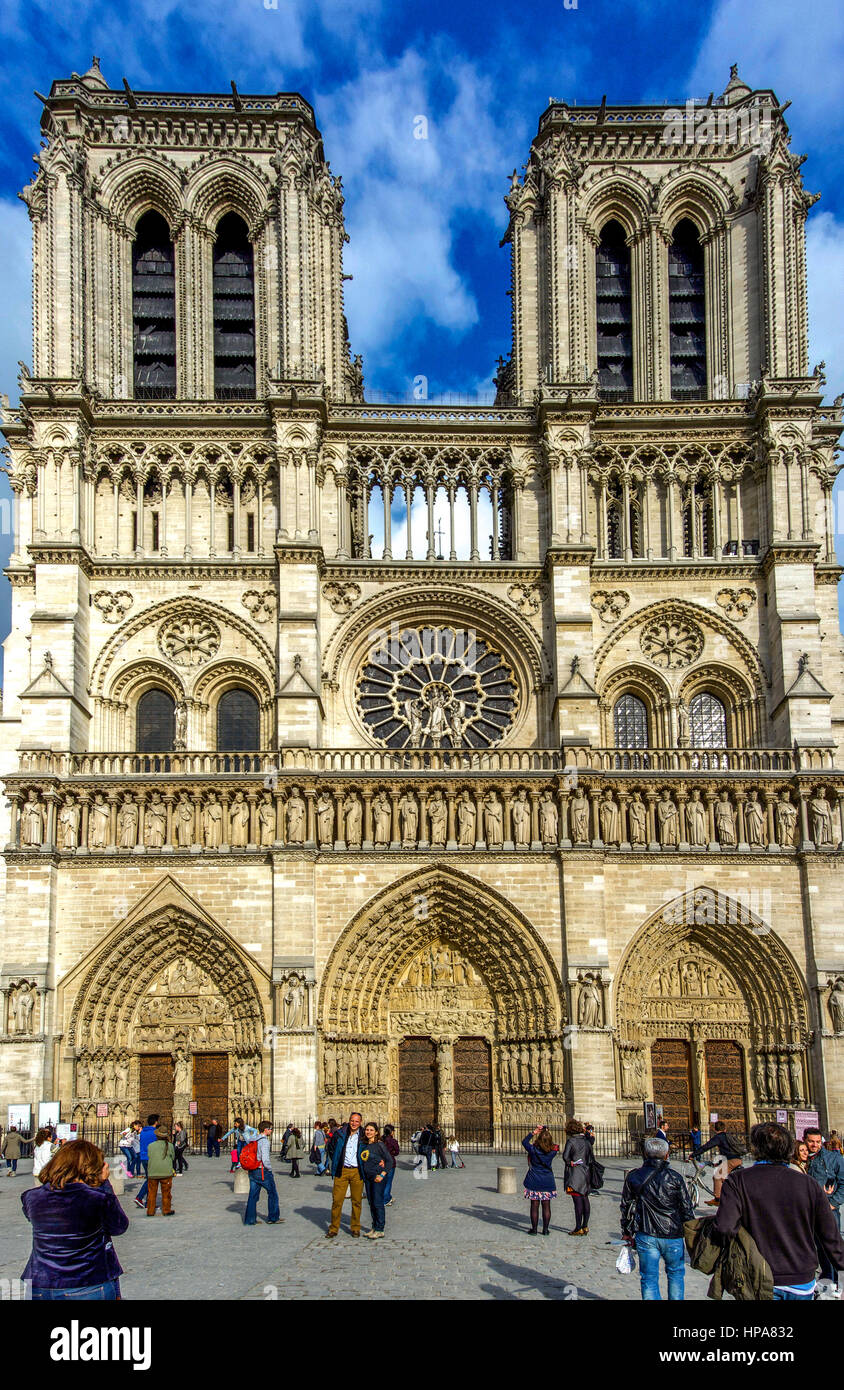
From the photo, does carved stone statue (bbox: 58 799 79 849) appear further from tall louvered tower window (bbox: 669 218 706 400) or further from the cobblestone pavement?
tall louvered tower window (bbox: 669 218 706 400)

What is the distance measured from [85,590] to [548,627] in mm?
9737

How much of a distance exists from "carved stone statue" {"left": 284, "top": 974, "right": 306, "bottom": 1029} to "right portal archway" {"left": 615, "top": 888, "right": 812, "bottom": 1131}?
5957 millimetres

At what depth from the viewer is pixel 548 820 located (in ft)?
84.3

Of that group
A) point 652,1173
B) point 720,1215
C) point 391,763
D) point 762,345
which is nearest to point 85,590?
point 391,763

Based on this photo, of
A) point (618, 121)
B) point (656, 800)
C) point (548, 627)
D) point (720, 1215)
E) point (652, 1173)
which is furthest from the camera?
point (618, 121)

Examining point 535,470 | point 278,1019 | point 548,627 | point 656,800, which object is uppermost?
point 535,470

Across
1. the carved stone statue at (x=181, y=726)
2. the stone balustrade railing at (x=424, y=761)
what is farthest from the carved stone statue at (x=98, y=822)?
the carved stone statue at (x=181, y=726)

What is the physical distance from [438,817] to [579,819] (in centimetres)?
273

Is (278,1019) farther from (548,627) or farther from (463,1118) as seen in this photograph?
(548,627)

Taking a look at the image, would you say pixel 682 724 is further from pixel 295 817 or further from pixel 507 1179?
pixel 507 1179

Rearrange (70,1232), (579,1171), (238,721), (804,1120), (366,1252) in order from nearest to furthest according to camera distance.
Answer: (70,1232)
(366,1252)
(579,1171)
(804,1120)
(238,721)

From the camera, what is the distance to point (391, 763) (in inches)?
1051

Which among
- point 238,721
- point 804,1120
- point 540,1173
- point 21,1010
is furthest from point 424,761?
point 540,1173

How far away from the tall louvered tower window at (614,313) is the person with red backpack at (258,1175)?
20.8m
